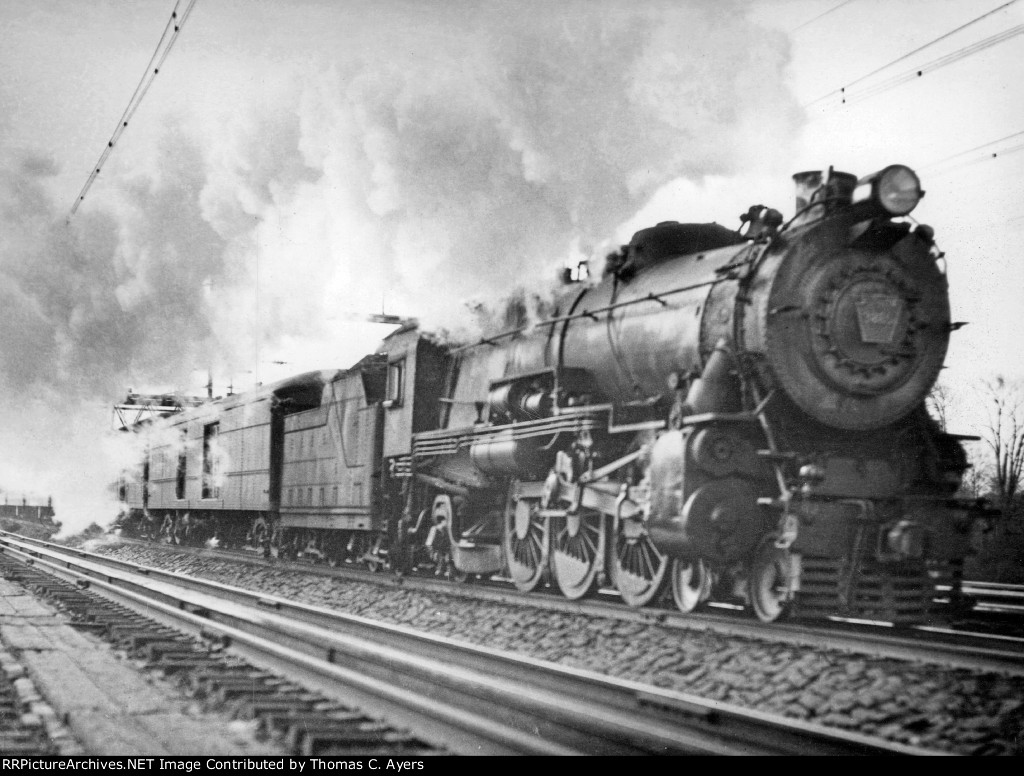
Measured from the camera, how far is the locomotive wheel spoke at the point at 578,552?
34.1ft

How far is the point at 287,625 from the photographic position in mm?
8289

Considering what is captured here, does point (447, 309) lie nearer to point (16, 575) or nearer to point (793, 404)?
point (793, 404)

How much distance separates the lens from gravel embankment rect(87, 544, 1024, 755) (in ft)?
17.4

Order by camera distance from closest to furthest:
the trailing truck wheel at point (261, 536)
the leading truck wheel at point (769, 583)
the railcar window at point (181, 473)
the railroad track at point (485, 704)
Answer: the railroad track at point (485, 704)
the leading truck wheel at point (769, 583)
the trailing truck wheel at point (261, 536)
the railcar window at point (181, 473)

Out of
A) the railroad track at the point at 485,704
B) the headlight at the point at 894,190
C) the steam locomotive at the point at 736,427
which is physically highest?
the headlight at the point at 894,190

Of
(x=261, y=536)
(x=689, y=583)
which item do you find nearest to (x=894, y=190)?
(x=689, y=583)

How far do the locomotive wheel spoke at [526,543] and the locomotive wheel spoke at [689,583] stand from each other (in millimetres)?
2011

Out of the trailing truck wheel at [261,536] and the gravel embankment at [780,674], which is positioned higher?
the trailing truck wheel at [261,536]

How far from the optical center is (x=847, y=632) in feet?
25.4

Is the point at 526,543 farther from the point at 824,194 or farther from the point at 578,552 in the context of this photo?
the point at 824,194

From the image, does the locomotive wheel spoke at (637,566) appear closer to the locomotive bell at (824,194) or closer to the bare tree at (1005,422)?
the locomotive bell at (824,194)

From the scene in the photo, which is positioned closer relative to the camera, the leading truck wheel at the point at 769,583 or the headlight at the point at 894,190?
the leading truck wheel at the point at 769,583

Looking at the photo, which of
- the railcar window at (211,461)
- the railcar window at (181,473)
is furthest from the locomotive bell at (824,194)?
the railcar window at (181,473)

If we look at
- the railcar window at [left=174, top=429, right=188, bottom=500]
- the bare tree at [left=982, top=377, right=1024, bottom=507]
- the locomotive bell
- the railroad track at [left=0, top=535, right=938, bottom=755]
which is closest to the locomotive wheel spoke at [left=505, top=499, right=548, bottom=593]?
the railroad track at [left=0, top=535, right=938, bottom=755]
